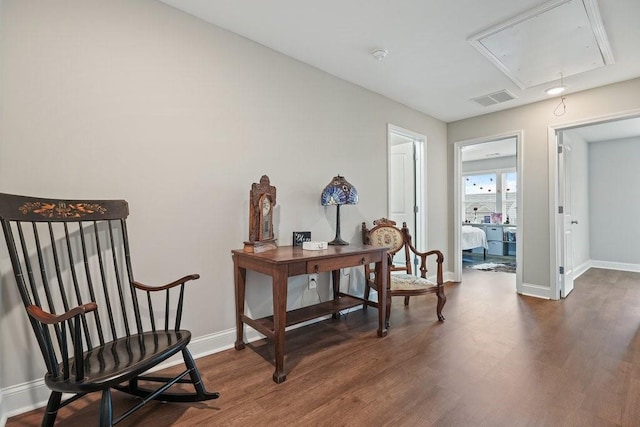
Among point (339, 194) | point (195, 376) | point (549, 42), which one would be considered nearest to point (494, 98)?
point (549, 42)

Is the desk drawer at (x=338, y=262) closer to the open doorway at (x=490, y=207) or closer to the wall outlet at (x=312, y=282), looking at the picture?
the wall outlet at (x=312, y=282)

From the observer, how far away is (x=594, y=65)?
9.23ft

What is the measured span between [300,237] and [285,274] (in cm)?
73

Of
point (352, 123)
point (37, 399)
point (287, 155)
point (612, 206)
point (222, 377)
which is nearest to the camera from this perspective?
point (37, 399)

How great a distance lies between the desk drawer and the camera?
207 centimetres

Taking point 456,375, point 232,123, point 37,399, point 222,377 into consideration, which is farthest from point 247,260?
point 456,375

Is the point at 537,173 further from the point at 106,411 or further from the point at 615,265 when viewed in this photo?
the point at 106,411

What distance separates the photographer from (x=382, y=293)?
2584 millimetres

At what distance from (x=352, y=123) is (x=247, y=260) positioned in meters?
1.90

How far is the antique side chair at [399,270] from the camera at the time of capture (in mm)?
2828

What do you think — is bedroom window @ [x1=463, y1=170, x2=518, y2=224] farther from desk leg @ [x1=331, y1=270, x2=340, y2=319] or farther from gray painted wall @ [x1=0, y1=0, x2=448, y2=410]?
gray painted wall @ [x1=0, y1=0, x2=448, y2=410]

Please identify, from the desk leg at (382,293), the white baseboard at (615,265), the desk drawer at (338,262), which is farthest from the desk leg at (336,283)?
the white baseboard at (615,265)

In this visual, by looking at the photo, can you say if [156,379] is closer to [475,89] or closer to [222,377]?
[222,377]

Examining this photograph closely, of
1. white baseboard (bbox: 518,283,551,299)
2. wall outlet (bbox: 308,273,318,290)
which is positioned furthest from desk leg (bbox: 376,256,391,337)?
white baseboard (bbox: 518,283,551,299)
